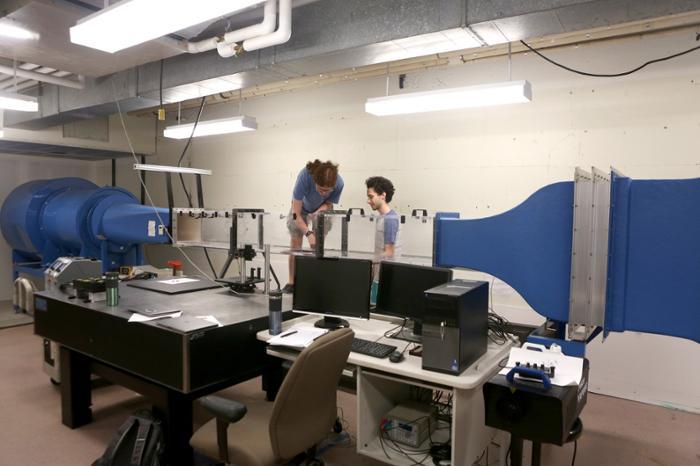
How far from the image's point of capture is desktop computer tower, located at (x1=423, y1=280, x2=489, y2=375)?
1.93 m

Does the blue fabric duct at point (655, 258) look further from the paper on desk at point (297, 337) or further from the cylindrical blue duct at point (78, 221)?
the cylindrical blue duct at point (78, 221)

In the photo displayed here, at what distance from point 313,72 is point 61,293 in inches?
91.2

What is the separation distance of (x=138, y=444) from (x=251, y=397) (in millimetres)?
1307

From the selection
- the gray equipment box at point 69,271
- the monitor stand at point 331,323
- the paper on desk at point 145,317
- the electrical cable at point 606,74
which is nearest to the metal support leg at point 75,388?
the gray equipment box at point 69,271

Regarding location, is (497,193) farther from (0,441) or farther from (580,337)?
(0,441)

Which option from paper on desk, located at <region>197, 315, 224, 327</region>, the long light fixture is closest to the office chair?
paper on desk, located at <region>197, 315, 224, 327</region>

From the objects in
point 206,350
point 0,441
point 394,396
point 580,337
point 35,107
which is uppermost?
point 35,107

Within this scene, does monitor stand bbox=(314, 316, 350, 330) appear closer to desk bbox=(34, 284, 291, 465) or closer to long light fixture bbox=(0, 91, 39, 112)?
desk bbox=(34, 284, 291, 465)

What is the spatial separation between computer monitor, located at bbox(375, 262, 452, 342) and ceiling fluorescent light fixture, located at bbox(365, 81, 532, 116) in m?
1.37

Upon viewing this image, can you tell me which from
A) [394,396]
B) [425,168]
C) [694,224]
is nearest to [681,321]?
[694,224]

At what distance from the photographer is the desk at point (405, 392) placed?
195 cm

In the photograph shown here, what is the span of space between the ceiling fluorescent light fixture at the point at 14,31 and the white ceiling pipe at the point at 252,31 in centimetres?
120

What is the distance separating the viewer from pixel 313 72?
A: 3295 millimetres

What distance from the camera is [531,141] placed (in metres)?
3.88
